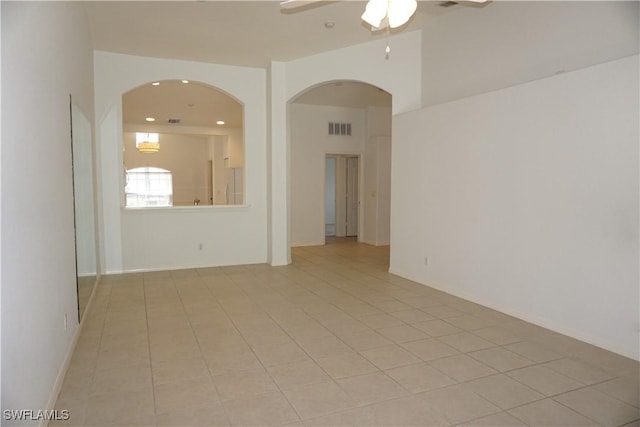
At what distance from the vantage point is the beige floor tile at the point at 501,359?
3037 mm

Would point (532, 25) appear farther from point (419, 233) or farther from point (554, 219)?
point (419, 233)

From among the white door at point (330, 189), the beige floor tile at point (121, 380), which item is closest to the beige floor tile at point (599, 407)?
the beige floor tile at point (121, 380)

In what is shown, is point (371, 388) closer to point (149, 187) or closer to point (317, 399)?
point (317, 399)

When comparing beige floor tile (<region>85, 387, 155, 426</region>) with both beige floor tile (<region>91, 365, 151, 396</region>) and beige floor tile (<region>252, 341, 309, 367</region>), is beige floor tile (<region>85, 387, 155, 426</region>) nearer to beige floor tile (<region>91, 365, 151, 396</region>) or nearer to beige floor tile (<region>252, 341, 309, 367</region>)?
beige floor tile (<region>91, 365, 151, 396</region>)

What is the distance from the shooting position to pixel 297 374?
9.59ft

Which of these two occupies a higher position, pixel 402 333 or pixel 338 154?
pixel 338 154

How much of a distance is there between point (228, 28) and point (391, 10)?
9.33ft

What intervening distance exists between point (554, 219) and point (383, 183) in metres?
5.43

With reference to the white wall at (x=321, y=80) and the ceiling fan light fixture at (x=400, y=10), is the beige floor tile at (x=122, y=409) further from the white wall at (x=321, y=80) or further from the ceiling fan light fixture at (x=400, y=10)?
the white wall at (x=321, y=80)

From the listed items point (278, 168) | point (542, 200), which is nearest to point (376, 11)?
point (542, 200)

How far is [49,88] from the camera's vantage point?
2.77 m

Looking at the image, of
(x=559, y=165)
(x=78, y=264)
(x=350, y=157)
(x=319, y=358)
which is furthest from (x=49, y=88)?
(x=350, y=157)

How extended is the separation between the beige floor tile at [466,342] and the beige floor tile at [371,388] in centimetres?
87

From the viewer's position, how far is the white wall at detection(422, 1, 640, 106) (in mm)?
3695
